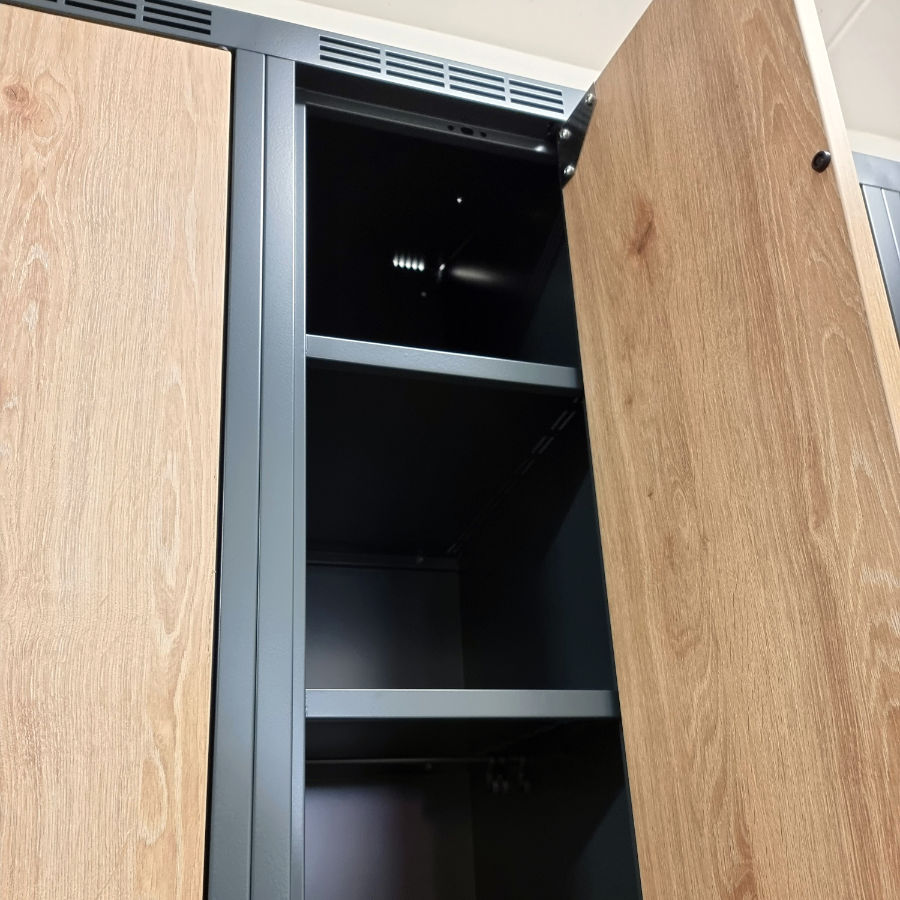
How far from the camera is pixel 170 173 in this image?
1.01 m

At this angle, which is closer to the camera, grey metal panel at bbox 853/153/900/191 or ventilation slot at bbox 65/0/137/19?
ventilation slot at bbox 65/0/137/19

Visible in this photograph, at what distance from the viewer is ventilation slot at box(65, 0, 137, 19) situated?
105 centimetres

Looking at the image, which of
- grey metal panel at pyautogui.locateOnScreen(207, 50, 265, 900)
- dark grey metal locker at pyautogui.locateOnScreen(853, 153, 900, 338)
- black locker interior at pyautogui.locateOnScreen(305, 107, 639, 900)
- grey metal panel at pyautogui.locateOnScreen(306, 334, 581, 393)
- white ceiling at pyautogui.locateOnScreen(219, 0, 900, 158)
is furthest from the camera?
white ceiling at pyautogui.locateOnScreen(219, 0, 900, 158)

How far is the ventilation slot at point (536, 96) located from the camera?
119 cm

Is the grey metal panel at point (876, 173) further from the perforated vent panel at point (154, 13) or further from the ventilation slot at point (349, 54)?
the perforated vent panel at point (154, 13)

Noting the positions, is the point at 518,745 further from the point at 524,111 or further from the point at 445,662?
the point at 524,111

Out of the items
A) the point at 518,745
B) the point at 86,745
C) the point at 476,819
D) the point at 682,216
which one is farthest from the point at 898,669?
the point at 476,819

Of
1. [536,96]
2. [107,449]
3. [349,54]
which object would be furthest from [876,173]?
[107,449]

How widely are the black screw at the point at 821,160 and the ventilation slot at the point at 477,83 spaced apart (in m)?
0.51

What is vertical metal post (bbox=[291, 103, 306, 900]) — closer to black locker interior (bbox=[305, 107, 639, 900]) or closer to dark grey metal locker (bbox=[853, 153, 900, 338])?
black locker interior (bbox=[305, 107, 639, 900])

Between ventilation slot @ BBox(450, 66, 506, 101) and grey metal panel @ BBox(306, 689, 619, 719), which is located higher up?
ventilation slot @ BBox(450, 66, 506, 101)

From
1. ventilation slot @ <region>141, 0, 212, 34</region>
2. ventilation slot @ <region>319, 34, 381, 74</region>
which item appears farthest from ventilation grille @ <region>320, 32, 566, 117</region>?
ventilation slot @ <region>141, 0, 212, 34</region>

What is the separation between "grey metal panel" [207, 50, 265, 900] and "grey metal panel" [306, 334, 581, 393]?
0.28 ft

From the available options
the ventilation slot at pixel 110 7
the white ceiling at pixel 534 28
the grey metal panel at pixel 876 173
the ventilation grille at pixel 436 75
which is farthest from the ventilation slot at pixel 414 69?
the white ceiling at pixel 534 28
